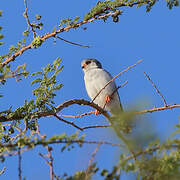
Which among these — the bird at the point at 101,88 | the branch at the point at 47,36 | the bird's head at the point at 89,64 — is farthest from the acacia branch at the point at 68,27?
the bird's head at the point at 89,64

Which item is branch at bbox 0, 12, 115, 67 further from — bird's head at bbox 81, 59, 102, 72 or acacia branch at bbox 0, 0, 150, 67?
bird's head at bbox 81, 59, 102, 72

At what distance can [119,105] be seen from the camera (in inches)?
295

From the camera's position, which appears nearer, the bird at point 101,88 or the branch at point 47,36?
the branch at point 47,36

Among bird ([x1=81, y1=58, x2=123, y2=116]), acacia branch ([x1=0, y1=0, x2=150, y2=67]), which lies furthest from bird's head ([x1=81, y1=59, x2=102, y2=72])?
acacia branch ([x1=0, y1=0, x2=150, y2=67])

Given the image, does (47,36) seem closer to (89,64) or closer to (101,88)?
(101,88)

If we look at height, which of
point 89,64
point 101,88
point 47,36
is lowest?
point 47,36

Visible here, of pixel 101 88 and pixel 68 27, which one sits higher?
pixel 101 88

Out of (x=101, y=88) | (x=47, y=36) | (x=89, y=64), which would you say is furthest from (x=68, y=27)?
(x=89, y=64)

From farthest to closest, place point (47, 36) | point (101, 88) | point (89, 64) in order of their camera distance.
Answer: point (89, 64) < point (101, 88) < point (47, 36)

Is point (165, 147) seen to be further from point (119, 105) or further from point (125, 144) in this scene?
point (119, 105)

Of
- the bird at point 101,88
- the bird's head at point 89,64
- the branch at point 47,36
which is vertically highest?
the bird's head at point 89,64

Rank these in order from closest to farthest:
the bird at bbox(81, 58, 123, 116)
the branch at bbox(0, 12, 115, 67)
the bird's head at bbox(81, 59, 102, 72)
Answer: the branch at bbox(0, 12, 115, 67), the bird at bbox(81, 58, 123, 116), the bird's head at bbox(81, 59, 102, 72)

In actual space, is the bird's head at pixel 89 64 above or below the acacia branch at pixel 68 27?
above

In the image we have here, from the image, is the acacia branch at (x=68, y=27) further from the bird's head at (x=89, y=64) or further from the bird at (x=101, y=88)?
the bird's head at (x=89, y=64)
